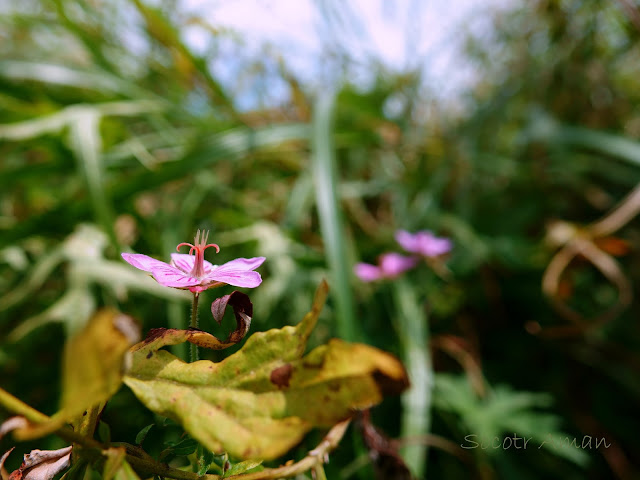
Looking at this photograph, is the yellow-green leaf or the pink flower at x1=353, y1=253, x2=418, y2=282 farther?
the pink flower at x1=353, y1=253, x2=418, y2=282

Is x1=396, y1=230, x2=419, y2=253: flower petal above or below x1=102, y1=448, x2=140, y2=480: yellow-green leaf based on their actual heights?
below

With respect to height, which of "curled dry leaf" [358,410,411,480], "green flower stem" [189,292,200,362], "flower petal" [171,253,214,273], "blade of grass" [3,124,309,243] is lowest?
"curled dry leaf" [358,410,411,480]

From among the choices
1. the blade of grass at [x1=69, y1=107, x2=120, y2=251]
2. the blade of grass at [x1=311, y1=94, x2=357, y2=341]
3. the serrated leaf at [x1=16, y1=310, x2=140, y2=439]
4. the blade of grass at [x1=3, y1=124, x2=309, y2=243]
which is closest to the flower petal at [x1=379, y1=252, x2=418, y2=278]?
the blade of grass at [x1=311, y1=94, x2=357, y2=341]

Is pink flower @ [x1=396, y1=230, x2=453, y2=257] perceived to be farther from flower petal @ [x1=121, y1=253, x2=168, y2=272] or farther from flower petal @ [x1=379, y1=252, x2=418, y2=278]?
flower petal @ [x1=121, y1=253, x2=168, y2=272]

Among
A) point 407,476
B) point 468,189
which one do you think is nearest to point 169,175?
point 407,476

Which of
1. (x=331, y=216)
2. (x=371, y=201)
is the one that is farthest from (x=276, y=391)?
(x=371, y=201)

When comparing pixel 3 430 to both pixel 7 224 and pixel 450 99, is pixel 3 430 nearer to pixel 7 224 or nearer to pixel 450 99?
pixel 7 224

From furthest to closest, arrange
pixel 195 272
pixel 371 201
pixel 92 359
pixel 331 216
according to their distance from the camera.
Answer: pixel 371 201 < pixel 331 216 < pixel 195 272 < pixel 92 359

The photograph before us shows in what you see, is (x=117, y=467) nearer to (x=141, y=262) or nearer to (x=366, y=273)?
(x=141, y=262)

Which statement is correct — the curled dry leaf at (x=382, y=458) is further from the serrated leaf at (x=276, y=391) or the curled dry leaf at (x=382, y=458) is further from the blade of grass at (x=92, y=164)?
the blade of grass at (x=92, y=164)
